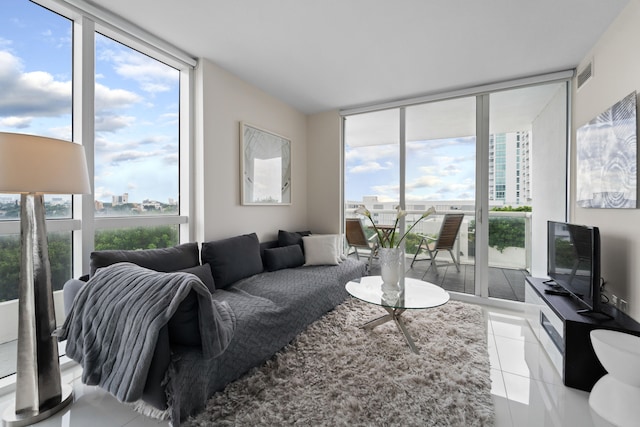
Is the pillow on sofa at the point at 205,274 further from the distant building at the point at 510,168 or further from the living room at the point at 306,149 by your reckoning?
the distant building at the point at 510,168

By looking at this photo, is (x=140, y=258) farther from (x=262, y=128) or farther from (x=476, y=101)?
(x=476, y=101)

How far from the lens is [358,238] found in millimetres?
4211

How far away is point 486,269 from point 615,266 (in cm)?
130

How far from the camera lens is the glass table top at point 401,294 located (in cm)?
215

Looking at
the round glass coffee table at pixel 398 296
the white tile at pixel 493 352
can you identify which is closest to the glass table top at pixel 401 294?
the round glass coffee table at pixel 398 296

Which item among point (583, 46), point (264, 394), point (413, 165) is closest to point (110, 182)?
point (264, 394)

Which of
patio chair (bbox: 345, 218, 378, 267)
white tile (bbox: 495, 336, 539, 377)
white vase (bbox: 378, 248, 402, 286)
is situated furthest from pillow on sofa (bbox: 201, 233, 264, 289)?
white tile (bbox: 495, 336, 539, 377)

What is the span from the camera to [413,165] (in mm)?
3787

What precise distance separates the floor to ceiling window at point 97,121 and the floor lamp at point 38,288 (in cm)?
43

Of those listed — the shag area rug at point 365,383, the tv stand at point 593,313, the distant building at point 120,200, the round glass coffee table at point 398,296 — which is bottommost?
the shag area rug at point 365,383

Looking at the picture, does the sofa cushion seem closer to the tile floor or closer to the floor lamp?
the floor lamp

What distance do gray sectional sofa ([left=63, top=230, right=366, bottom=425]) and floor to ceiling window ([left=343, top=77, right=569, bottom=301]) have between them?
1.34 metres

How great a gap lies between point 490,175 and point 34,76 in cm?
417

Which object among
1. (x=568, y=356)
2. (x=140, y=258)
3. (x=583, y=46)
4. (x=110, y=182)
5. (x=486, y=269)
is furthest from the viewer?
(x=486, y=269)
